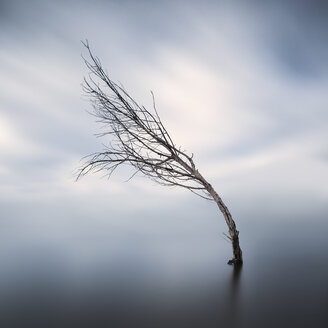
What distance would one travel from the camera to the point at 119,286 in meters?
3.05

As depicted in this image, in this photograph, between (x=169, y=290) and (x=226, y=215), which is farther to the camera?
(x=226, y=215)

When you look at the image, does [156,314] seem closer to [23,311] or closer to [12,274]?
[23,311]

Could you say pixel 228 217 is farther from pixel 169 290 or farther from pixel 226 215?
pixel 169 290

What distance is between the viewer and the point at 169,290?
2861 mm

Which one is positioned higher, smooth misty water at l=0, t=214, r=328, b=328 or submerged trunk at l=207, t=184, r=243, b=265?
submerged trunk at l=207, t=184, r=243, b=265

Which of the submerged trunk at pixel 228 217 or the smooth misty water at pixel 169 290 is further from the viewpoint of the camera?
the submerged trunk at pixel 228 217

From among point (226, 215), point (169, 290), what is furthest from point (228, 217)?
point (169, 290)

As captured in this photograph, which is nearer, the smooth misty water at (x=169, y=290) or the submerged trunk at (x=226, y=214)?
the smooth misty water at (x=169, y=290)

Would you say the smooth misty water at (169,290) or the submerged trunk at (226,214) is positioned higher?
the submerged trunk at (226,214)

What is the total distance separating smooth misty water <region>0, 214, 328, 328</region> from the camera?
2133mm

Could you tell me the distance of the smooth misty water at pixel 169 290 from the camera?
213cm

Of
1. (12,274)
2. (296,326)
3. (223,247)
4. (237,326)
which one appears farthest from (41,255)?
(296,326)

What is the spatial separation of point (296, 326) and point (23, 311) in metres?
2.28

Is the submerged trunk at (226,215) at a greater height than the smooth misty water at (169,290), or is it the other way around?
the submerged trunk at (226,215)
